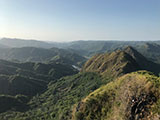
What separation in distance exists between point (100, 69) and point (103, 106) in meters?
85.1

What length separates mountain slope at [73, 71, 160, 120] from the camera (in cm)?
3643

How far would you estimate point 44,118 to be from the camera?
74.4m

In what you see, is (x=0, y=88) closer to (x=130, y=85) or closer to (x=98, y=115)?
(x=98, y=115)

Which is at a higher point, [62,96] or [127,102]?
[127,102]

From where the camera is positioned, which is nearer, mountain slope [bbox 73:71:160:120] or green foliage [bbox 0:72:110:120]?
mountain slope [bbox 73:71:160:120]

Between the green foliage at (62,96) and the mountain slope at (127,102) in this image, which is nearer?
the mountain slope at (127,102)

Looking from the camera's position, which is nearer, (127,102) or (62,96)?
(127,102)

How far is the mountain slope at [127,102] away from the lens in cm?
3643

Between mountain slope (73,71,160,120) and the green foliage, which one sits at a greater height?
mountain slope (73,71,160,120)

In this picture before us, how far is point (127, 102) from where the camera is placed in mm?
42094

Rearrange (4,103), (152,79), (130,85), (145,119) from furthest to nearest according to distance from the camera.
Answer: (4,103) < (130,85) < (152,79) < (145,119)

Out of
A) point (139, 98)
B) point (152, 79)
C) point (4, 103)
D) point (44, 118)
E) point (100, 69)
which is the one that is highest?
point (152, 79)

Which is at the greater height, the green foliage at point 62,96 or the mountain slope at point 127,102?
the mountain slope at point 127,102

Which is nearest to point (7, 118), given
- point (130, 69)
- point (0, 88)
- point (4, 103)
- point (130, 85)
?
point (4, 103)
